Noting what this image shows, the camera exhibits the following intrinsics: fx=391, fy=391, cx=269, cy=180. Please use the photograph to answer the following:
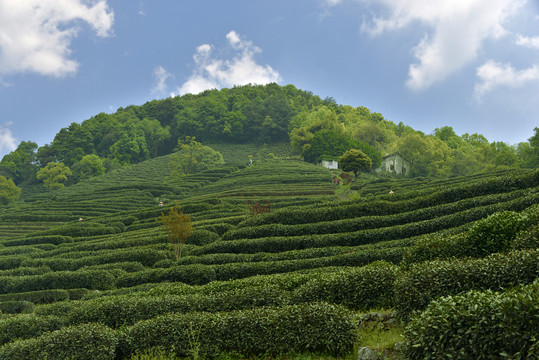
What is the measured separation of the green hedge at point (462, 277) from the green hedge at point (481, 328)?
2238mm

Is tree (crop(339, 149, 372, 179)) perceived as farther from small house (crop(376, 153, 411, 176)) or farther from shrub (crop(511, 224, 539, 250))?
shrub (crop(511, 224, 539, 250))

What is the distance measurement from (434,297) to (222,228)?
31276mm

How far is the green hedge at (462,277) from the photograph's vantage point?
10.8 m

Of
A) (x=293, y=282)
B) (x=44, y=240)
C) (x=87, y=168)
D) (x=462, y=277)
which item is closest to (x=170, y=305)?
(x=293, y=282)

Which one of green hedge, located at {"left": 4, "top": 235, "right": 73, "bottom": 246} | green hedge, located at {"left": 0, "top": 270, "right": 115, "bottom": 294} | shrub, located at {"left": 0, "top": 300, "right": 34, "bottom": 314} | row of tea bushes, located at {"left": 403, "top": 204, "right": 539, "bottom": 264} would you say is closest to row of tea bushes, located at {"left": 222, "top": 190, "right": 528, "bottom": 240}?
green hedge, located at {"left": 0, "top": 270, "right": 115, "bottom": 294}

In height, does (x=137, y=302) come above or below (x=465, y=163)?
below

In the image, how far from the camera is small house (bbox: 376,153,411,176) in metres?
101

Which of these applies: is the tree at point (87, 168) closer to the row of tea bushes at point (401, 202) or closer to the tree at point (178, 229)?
the tree at point (178, 229)

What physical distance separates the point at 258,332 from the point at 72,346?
22.0ft

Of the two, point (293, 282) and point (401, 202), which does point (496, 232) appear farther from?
point (401, 202)

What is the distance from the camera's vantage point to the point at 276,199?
5997 centimetres

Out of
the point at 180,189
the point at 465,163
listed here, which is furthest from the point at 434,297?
the point at 465,163

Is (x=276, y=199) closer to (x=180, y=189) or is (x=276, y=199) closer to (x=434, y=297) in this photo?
(x=180, y=189)

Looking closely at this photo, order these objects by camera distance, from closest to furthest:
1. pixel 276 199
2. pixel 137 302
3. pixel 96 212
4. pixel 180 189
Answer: pixel 137 302
pixel 276 199
pixel 96 212
pixel 180 189
